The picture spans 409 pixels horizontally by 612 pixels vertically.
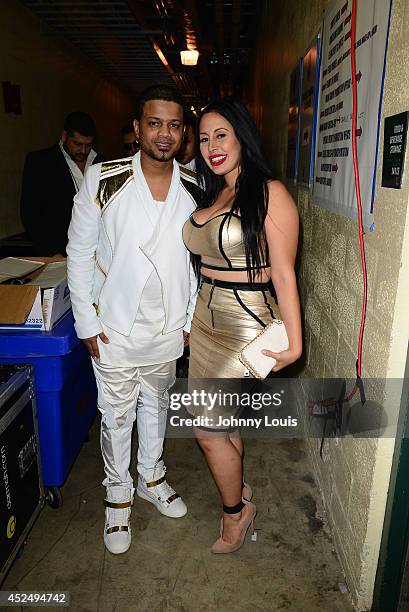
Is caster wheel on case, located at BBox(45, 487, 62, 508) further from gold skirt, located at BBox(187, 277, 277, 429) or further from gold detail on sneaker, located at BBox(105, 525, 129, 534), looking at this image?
gold skirt, located at BBox(187, 277, 277, 429)

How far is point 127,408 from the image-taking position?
2.02 m

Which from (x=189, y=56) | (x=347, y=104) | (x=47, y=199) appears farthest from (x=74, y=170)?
(x=189, y=56)

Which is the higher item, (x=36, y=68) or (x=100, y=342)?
(x=36, y=68)

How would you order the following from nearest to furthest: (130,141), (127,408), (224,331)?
1. (224,331)
2. (127,408)
3. (130,141)

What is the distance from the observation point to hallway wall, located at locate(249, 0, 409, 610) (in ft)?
4.43

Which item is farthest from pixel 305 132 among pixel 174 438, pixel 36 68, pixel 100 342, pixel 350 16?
pixel 36 68

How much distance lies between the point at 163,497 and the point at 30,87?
246 inches

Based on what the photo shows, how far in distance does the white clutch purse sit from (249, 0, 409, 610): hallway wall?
0.29 meters

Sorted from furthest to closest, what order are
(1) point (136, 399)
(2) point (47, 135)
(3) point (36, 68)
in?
1. (2) point (47, 135)
2. (3) point (36, 68)
3. (1) point (136, 399)

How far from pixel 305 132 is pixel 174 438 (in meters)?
→ 1.98

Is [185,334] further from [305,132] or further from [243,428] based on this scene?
[305,132]

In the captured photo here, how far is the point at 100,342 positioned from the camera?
192 centimetres

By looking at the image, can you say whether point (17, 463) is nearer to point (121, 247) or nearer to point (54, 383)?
point (54, 383)

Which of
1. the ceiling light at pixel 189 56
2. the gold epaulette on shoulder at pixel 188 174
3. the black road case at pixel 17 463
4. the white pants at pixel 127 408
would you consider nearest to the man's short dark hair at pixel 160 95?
the gold epaulette on shoulder at pixel 188 174
